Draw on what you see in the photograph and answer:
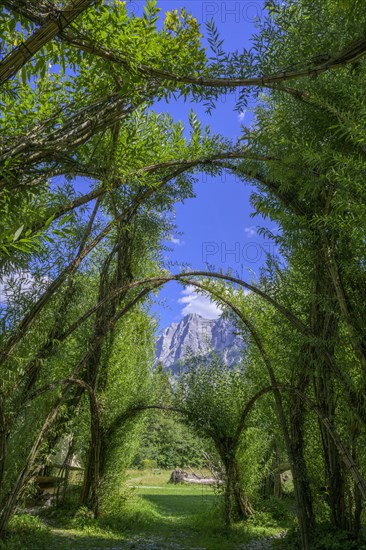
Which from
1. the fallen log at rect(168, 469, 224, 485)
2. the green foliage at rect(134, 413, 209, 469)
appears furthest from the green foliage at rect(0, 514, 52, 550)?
the green foliage at rect(134, 413, 209, 469)

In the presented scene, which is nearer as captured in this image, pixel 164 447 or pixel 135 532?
pixel 135 532

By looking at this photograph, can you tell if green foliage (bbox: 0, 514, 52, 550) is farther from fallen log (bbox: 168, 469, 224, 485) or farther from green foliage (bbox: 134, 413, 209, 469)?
green foliage (bbox: 134, 413, 209, 469)

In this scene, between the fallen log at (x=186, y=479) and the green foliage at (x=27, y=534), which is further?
the fallen log at (x=186, y=479)

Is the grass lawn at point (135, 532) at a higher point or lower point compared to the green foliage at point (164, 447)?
lower

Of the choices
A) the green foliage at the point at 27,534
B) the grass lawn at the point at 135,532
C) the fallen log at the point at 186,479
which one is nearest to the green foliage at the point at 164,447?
the fallen log at the point at 186,479

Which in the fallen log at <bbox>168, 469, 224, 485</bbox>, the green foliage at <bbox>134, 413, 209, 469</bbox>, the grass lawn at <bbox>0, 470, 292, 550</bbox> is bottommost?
the grass lawn at <bbox>0, 470, 292, 550</bbox>

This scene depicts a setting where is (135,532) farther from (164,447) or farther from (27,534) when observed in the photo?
(164,447)

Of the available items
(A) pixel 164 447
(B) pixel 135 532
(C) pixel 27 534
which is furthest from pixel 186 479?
(C) pixel 27 534

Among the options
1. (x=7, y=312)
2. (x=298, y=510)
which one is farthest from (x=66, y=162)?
(x=298, y=510)

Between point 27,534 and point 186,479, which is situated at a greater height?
point 186,479

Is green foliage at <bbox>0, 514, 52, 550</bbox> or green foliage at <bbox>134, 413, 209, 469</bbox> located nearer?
green foliage at <bbox>0, 514, 52, 550</bbox>

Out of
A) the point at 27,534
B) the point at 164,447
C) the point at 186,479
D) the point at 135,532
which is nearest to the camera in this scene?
the point at 27,534

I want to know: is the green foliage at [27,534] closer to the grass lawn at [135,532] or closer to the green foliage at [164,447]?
the grass lawn at [135,532]

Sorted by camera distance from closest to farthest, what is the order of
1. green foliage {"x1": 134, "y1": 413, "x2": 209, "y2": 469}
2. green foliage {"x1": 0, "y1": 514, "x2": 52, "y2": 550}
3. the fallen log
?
green foliage {"x1": 0, "y1": 514, "x2": 52, "y2": 550}
the fallen log
green foliage {"x1": 134, "y1": 413, "x2": 209, "y2": 469}
